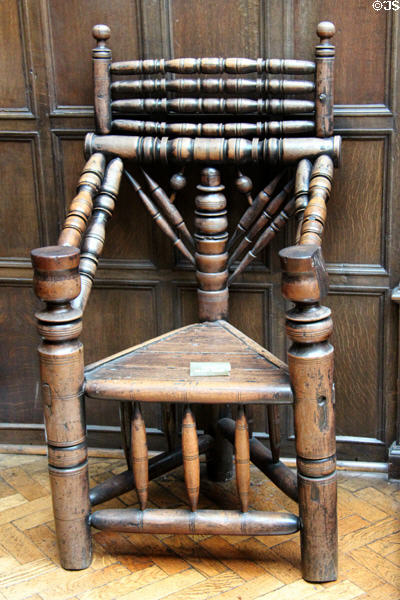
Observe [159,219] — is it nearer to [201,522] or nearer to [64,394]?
[64,394]

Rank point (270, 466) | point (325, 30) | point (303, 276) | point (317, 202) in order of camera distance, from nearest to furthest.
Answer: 1. point (303, 276)
2. point (317, 202)
3. point (325, 30)
4. point (270, 466)

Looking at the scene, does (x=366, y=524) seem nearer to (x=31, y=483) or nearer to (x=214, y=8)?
(x=31, y=483)

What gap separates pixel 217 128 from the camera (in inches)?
104

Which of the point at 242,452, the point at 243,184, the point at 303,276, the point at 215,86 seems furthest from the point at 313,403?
the point at 215,86

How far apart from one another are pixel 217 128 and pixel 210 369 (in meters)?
0.84

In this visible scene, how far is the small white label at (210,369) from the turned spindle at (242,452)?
125 mm

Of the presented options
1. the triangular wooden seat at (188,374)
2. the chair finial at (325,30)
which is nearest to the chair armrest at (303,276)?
the triangular wooden seat at (188,374)

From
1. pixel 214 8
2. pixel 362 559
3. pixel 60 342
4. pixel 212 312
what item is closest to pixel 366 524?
pixel 362 559

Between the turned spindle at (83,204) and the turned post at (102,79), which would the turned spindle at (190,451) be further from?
the turned post at (102,79)

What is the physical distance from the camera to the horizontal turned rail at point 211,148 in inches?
102

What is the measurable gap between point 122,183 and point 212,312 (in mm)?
597

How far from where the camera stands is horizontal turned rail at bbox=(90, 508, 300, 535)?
233cm

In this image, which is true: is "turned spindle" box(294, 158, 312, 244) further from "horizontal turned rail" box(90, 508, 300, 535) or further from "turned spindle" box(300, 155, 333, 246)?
"horizontal turned rail" box(90, 508, 300, 535)

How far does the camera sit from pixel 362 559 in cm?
247
